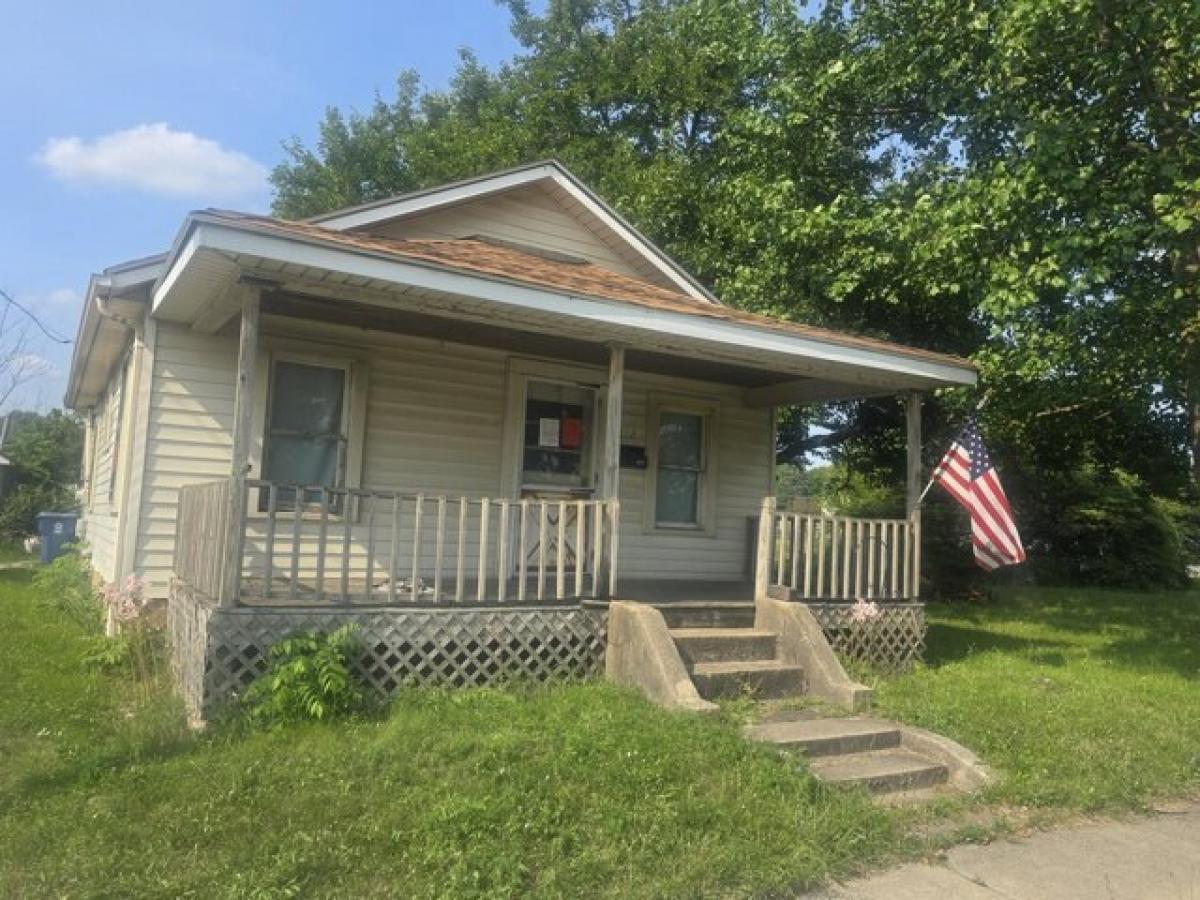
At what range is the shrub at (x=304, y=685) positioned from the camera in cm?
541


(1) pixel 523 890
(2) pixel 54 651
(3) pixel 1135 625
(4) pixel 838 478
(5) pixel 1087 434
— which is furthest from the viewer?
(4) pixel 838 478

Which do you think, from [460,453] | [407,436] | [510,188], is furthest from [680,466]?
[510,188]

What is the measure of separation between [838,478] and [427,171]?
13.8 meters

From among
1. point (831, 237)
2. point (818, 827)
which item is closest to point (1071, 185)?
point (831, 237)

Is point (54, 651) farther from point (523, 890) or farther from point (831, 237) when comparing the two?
point (831, 237)

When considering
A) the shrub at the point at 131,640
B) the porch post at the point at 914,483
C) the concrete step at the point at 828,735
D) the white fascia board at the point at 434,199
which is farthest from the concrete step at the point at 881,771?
the white fascia board at the point at 434,199

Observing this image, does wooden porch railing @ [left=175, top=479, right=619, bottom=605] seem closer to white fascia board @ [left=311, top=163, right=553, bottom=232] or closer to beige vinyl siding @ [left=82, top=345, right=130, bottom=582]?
beige vinyl siding @ [left=82, top=345, right=130, bottom=582]

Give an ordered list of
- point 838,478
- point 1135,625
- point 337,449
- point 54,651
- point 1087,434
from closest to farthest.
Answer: point 54,651, point 337,449, point 1135,625, point 1087,434, point 838,478

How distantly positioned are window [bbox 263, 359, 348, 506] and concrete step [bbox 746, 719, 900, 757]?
14.2ft

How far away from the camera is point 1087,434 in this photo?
15820mm

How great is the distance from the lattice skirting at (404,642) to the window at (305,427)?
136cm

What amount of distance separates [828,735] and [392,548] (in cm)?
305

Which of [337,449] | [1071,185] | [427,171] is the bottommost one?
[337,449]

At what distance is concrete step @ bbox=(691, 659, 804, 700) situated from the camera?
663 cm
